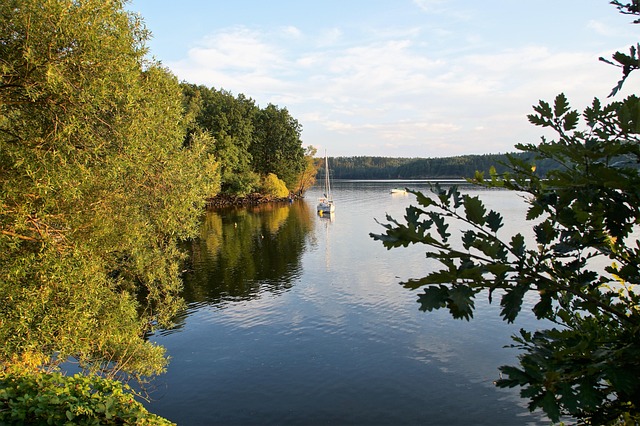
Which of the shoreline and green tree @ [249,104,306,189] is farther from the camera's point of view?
green tree @ [249,104,306,189]

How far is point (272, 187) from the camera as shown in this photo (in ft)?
278

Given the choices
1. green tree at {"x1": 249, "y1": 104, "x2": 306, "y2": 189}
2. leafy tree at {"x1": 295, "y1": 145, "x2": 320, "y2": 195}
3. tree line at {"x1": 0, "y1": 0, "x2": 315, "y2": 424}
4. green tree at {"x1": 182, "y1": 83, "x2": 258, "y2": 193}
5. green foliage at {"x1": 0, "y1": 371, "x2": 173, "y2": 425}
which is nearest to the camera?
green foliage at {"x1": 0, "y1": 371, "x2": 173, "y2": 425}

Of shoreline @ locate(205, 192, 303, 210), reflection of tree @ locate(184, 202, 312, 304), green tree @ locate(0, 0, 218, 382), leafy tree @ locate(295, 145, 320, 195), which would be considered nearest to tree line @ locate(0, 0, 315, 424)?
green tree @ locate(0, 0, 218, 382)

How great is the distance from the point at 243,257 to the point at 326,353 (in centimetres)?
1939

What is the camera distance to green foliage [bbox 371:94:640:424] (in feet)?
5.90

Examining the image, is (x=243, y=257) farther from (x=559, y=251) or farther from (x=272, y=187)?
(x=272, y=187)

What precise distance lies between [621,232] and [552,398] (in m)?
1.02

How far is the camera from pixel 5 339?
33.7 feet

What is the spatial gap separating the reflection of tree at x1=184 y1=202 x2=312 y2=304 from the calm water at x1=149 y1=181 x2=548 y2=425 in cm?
21

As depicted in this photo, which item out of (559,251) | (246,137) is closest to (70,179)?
(559,251)

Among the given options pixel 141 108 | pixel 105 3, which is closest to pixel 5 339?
pixel 141 108

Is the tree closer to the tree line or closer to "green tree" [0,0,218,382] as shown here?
the tree line

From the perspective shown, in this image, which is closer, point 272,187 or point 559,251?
point 559,251

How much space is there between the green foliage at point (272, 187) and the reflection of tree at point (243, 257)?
21895 mm
